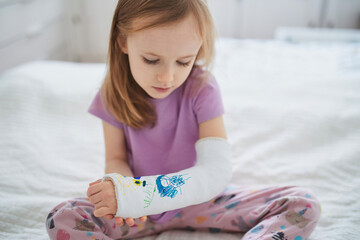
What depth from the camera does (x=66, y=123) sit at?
49.1 inches

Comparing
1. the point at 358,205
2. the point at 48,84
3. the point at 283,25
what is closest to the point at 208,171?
the point at 358,205

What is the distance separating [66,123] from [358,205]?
99 centimetres

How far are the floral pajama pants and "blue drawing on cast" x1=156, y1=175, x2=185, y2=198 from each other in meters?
0.14

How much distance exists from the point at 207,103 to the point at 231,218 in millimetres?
287

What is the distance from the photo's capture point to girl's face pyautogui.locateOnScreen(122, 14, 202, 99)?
66 cm

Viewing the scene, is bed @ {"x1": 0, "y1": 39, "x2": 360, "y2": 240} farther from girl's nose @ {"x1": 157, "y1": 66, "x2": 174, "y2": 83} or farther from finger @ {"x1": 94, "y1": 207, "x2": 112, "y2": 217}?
girl's nose @ {"x1": 157, "y1": 66, "x2": 174, "y2": 83}

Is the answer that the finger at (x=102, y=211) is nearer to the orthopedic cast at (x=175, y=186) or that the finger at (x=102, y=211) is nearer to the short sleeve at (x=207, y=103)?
the orthopedic cast at (x=175, y=186)

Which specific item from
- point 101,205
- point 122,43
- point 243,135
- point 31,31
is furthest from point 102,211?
point 31,31

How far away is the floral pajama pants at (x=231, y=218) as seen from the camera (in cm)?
70

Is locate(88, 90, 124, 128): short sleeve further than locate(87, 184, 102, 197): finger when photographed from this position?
Yes

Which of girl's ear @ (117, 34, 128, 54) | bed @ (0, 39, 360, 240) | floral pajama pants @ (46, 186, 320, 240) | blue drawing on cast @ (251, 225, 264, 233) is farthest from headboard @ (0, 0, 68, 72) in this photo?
blue drawing on cast @ (251, 225, 264, 233)

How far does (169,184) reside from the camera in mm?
700

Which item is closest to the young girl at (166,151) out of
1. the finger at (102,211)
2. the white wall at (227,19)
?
the finger at (102,211)

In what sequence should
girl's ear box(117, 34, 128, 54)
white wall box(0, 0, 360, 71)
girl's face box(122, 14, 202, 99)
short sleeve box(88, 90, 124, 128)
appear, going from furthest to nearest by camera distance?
white wall box(0, 0, 360, 71) < short sleeve box(88, 90, 124, 128) < girl's ear box(117, 34, 128, 54) < girl's face box(122, 14, 202, 99)
